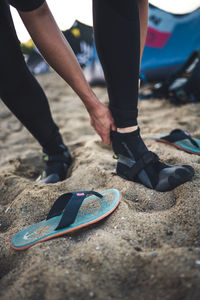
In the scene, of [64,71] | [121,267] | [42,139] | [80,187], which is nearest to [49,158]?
[42,139]

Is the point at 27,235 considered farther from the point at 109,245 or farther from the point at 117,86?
the point at 117,86

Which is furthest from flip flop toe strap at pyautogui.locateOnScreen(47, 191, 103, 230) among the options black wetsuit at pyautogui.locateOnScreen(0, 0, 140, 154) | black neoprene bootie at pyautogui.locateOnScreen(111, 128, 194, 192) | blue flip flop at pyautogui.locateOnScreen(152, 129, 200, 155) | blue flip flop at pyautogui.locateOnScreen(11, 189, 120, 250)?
blue flip flop at pyautogui.locateOnScreen(152, 129, 200, 155)

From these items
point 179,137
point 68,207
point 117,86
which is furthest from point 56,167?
point 179,137

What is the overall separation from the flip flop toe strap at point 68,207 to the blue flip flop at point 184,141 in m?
0.60

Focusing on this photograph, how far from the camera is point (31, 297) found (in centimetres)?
50

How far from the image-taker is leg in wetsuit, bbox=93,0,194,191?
0.74 m

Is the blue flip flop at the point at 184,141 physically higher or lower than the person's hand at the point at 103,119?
lower

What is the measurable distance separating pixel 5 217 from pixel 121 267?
549mm

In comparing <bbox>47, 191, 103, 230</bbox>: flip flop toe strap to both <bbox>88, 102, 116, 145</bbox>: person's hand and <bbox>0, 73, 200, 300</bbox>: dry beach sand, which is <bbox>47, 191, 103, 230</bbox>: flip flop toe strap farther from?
<bbox>88, 102, 116, 145</bbox>: person's hand

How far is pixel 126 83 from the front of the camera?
818 millimetres

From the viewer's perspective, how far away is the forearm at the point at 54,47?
728 millimetres

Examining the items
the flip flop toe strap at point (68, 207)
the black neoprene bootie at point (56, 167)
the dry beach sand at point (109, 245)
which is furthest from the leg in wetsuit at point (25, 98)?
the flip flop toe strap at point (68, 207)

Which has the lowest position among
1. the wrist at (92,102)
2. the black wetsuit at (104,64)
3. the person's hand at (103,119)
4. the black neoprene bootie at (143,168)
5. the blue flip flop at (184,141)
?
the blue flip flop at (184,141)

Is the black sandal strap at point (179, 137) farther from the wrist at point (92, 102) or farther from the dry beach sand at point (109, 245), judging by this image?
the wrist at point (92, 102)
